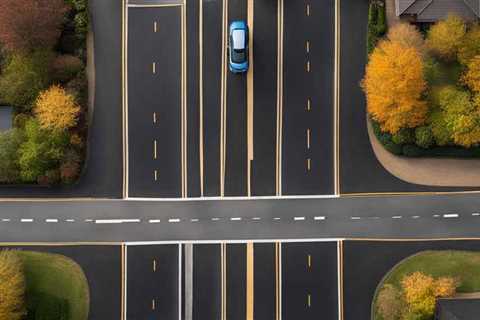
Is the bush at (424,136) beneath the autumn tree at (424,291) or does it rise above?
above

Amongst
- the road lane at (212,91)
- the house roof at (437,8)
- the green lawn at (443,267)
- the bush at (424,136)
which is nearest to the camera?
the bush at (424,136)

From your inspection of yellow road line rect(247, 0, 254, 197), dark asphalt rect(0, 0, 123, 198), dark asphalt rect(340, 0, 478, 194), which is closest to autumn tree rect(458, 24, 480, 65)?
dark asphalt rect(340, 0, 478, 194)

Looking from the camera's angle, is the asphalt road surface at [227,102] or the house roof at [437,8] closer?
the house roof at [437,8]

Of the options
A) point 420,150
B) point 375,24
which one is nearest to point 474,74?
point 420,150

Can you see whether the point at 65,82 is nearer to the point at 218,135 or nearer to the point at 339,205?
the point at 218,135

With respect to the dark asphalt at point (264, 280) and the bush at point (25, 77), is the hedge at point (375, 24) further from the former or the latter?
the bush at point (25, 77)

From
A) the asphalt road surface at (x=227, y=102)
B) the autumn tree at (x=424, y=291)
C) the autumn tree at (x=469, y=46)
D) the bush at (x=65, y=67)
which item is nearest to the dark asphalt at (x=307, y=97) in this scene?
the asphalt road surface at (x=227, y=102)
